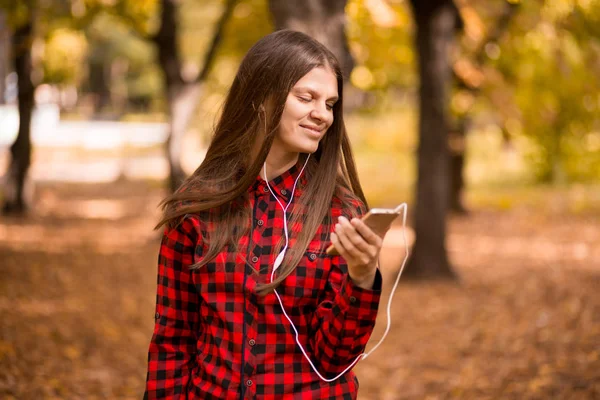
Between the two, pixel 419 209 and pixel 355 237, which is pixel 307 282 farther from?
pixel 419 209

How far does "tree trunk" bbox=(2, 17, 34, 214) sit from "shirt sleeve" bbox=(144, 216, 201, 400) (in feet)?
41.4

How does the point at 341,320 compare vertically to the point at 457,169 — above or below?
above

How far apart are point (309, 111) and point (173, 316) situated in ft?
2.49

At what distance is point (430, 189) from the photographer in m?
9.81

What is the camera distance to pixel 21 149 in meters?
14.0

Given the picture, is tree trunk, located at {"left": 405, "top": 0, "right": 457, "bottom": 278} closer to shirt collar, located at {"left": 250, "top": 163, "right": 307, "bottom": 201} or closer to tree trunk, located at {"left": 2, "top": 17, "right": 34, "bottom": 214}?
shirt collar, located at {"left": 250, "top": 163, "right": 307, "bottom": 201}

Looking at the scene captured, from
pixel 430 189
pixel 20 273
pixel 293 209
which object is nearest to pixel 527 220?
pixel 430 189

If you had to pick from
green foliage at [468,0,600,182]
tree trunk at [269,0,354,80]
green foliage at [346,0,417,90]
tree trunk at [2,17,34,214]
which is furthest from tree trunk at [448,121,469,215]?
tree trunk at [269,0,354,80]

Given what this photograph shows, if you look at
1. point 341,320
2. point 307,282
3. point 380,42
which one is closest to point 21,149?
point 380,42

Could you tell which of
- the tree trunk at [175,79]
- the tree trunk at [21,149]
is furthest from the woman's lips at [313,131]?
the tree trunk at [21,149]

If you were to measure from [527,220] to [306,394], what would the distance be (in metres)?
13.4

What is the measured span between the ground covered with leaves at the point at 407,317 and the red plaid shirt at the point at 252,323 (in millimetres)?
3254

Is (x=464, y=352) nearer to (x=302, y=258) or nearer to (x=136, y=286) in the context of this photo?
(x=136, y=286)

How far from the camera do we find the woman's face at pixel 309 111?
223 centimetres
